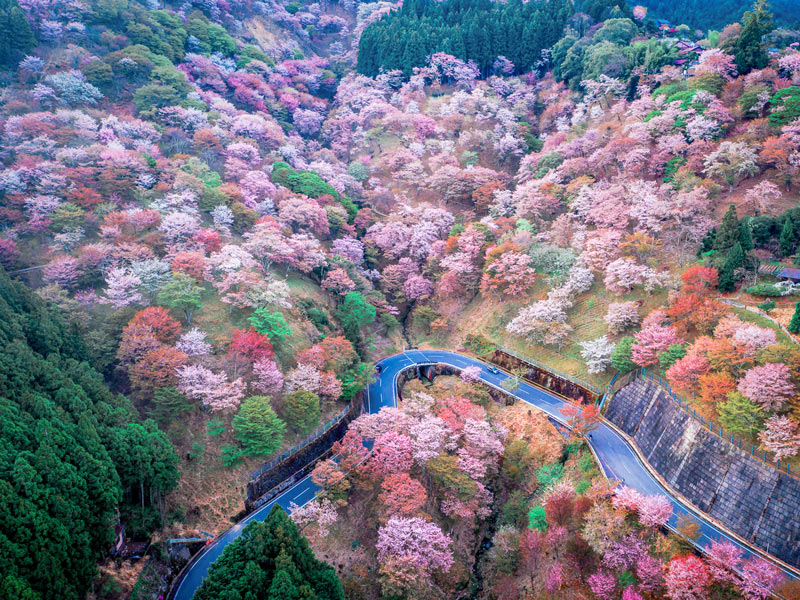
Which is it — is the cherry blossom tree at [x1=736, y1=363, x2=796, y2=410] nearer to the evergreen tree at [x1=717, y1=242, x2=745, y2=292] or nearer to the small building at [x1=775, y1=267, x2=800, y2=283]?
the evergreen tree at [x1=717, y1=242, x2=745, y2=292]

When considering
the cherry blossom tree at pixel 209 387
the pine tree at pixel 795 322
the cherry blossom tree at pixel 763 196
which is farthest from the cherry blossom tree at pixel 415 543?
the cherry blossom tree at pixel 763 196

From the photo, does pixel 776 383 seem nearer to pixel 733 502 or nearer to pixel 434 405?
pixel 733 502

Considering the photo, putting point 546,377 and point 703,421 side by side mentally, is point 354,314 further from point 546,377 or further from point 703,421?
point 703,421

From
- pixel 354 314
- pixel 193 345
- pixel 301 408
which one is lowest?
pixel 301 408

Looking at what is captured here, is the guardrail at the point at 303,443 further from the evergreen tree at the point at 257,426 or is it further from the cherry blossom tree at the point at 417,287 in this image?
the cherry blossom tree at the point at 417,287

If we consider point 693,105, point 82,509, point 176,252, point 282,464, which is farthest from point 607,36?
point 82,509

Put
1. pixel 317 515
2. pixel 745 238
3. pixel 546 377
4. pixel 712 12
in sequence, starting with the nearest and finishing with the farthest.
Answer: pixel 317 515 < pixel 745 238 < pixel 546 377 < pixel 712 12

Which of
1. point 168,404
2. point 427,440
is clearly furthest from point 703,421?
point 168,404

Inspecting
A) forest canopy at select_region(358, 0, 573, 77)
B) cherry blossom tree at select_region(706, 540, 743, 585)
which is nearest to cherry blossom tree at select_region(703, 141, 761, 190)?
cherry blossom tree at select_region(706, 540, 743, 585)
